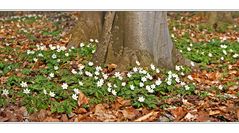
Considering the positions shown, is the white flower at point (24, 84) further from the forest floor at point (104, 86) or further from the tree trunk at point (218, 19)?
the tree trunk at point (218, 19)

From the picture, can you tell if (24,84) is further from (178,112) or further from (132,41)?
(178,112)

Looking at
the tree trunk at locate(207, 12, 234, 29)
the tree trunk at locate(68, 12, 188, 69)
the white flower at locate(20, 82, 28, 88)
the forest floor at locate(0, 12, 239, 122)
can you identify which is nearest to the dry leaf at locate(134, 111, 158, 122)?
the forest floor at locate(0, 12, 239, 122)

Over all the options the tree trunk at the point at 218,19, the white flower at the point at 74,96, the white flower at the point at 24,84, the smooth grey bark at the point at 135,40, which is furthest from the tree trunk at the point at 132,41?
the tree trunk at the point at 218,19

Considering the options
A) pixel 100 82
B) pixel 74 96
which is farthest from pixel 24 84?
pixel 100 82

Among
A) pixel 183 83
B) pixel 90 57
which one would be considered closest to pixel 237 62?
pixel 183 83

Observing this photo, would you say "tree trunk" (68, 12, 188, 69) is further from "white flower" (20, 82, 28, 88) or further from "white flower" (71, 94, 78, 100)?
"white flower" (20, 82, 28, 88)
